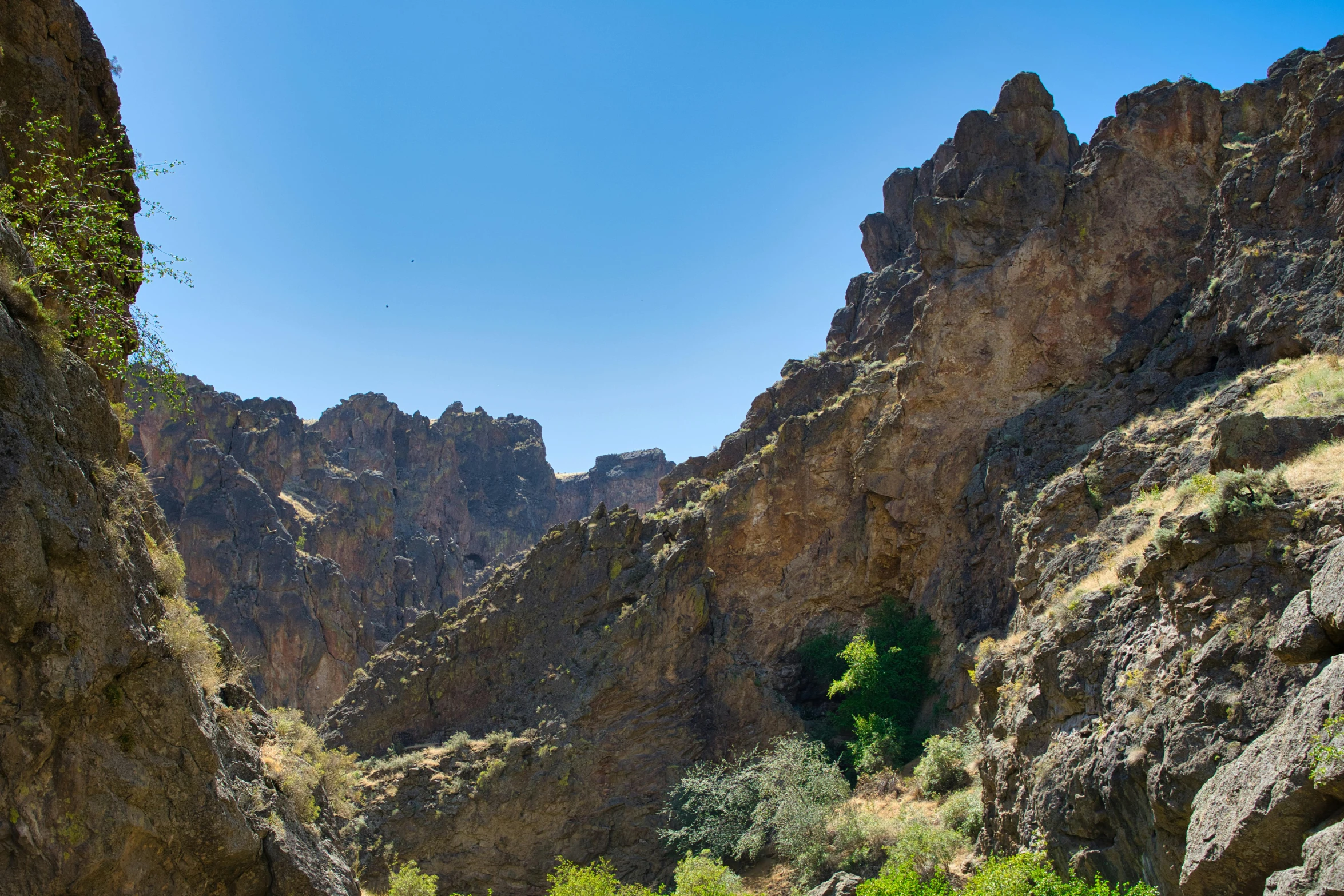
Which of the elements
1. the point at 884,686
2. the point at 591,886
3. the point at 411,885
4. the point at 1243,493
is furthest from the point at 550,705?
the point at 1243,493

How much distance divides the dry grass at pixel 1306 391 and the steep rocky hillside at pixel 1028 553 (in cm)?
15

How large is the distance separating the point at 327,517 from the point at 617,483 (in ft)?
161

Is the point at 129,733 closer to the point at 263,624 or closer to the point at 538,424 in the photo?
the point at 263,624

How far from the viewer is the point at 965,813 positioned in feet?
→ 64.9

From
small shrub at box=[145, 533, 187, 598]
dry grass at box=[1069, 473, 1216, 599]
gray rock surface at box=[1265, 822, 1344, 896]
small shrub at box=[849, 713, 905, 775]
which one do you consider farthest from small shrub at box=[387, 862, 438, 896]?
gray rock surface at box=[1265, 822, 1344, 896]

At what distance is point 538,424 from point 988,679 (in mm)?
97909

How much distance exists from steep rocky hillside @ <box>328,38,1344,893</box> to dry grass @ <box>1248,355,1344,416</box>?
154 mm

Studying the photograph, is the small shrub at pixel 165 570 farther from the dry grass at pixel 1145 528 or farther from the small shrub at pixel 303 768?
the dry grass at pixel 1145 528

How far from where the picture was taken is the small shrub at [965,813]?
61.4 ft

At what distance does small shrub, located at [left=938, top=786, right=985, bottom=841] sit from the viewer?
18.7 metres

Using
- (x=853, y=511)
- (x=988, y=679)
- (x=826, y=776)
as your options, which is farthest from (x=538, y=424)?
(x=988, y=679)

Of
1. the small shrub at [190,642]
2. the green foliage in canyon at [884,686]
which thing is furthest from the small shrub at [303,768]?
the green foliage in canyon at [884,686]

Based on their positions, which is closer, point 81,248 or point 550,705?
point 81,248

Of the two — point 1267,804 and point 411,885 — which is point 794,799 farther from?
point 1267,804
